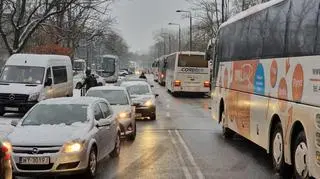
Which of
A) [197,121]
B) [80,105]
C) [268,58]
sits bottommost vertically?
[197,121]

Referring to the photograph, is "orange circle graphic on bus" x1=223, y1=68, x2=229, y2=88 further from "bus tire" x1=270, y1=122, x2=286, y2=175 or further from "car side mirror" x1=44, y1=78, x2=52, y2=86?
"car side mirror" x1=44, y1=78, x2=52, y2=86

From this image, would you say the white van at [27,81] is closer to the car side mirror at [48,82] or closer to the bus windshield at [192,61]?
the car side mirror at [48,82]

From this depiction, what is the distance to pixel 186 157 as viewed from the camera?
12977mm

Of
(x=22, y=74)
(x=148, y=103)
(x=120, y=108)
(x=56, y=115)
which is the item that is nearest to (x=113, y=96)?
(x=120, y=108)

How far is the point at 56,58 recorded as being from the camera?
26.0 m

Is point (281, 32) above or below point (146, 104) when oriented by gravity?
above

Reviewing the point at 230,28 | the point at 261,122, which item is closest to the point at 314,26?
the point at 261,122

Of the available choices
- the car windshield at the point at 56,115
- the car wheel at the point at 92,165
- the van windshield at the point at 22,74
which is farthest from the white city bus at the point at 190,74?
the car wheel at the point at 92,165

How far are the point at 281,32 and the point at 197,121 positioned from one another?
1256 cm

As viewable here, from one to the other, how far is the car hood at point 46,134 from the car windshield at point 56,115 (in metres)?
0.32

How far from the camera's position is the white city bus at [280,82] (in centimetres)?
895

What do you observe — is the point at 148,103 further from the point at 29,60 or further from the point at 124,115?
the point at 124,115

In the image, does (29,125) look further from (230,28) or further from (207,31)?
(207,31)

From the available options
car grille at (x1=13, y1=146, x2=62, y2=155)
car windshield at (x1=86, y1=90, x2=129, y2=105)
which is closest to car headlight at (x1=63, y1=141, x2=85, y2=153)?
car grille at (x1=13, y1=146, x2=62, y2=155)
